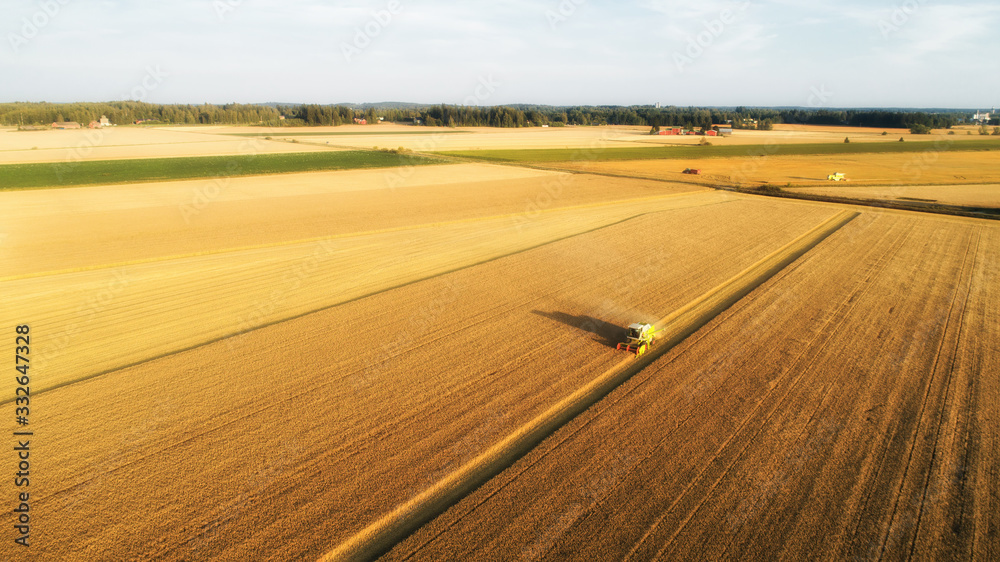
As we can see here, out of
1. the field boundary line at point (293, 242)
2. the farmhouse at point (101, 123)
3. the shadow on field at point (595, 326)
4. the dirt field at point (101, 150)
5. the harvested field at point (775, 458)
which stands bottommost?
the harvested field at point (775, 458)

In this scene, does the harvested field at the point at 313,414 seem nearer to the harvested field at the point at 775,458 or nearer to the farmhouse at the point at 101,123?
the harvested field at the point at 775,458

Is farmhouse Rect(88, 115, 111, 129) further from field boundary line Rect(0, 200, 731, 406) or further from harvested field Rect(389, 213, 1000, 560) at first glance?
harvested field Rect(389, 213, 1000, 560)

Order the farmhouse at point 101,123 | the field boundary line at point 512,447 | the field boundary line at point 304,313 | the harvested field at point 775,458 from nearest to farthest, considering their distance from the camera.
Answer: the harvested field at point 775,458, the field boundary line at point 512,447, the field boundary line at point 304,313, the farmhouse at point 101,123

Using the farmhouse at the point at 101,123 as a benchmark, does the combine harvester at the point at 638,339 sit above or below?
below

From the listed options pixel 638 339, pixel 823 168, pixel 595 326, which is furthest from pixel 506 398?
pixel 823 168

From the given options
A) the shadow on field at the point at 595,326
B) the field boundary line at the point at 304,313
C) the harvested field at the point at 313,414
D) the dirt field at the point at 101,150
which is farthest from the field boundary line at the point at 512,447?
the dirt field at the point at 101,150

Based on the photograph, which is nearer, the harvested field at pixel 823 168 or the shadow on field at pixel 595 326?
the shadow on field at pixel 595 326
